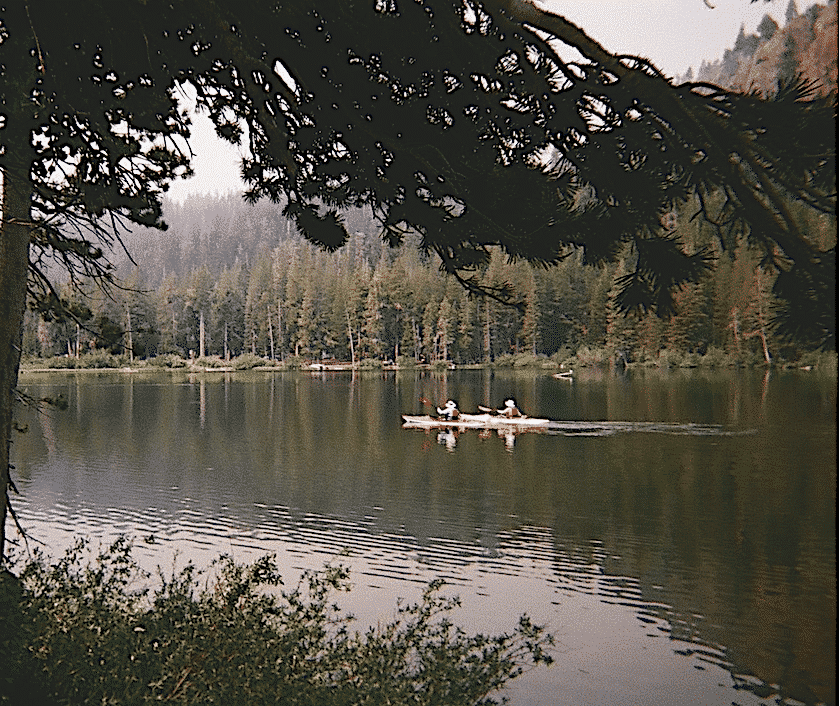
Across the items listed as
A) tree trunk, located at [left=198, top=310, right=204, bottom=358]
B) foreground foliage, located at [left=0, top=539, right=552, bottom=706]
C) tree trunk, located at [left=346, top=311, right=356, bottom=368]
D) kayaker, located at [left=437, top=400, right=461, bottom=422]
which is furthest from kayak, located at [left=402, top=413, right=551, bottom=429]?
tree trunk, located at [left=198, top=310, right=204, bottom=358]

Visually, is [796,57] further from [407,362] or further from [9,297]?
[407,362]

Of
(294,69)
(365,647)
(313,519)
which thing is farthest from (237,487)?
(294,69)

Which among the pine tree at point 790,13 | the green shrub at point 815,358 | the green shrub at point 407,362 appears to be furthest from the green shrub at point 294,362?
the pine tree at point 790,13

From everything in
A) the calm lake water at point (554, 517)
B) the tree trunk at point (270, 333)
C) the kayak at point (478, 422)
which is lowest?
the calm lake water at point (554, 517)

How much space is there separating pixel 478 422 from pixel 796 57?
19393mm

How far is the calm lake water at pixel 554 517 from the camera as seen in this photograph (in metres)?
7.10

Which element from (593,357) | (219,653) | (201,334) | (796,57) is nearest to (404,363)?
(593,357)

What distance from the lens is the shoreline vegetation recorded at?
132 ft

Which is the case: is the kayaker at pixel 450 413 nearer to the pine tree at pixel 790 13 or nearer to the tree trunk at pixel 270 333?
the pine tree at pixel 790 13

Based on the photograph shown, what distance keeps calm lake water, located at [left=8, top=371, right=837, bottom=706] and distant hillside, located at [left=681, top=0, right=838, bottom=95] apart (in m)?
4.42

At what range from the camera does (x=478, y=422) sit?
2209 centimetres

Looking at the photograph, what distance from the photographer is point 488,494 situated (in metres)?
13.3

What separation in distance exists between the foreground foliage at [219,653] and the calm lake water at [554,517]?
0.68m

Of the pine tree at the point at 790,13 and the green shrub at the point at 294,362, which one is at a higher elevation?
the pine tree at the point at 790,13
